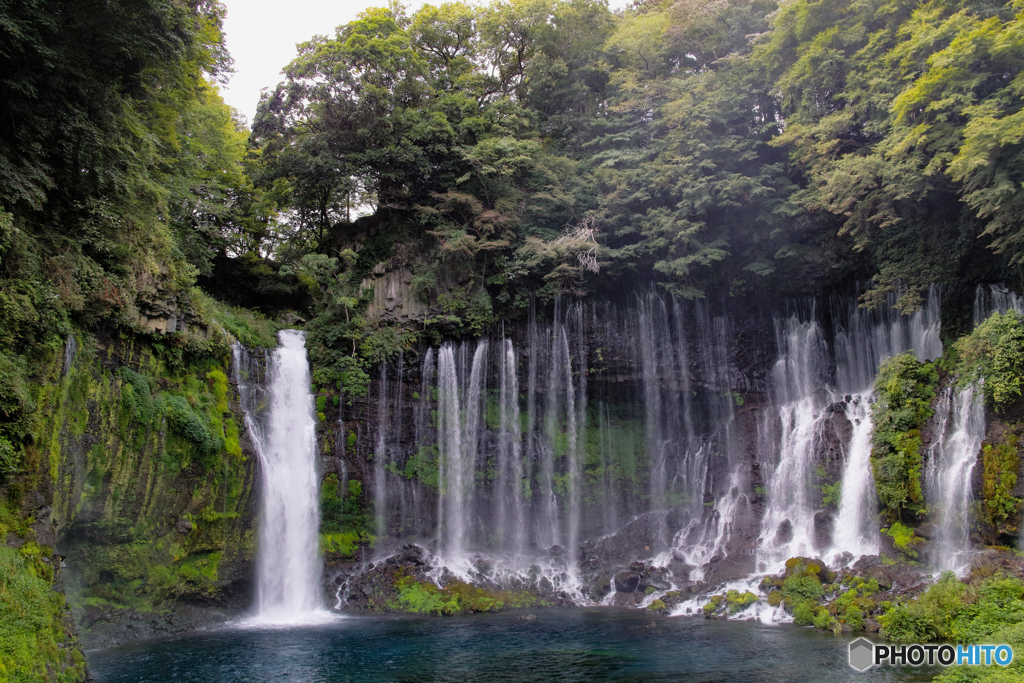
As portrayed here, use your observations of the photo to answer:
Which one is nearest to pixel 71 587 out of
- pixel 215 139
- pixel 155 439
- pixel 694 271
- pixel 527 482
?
pixel 155 439

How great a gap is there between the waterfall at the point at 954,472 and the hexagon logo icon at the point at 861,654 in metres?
4.05

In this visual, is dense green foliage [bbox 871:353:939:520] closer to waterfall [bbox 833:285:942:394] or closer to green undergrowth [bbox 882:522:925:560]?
green undergrowth [bbox 882:522:925:560]

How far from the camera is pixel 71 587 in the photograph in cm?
1509

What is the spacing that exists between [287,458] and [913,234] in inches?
845

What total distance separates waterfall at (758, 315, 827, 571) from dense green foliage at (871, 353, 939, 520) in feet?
8.67

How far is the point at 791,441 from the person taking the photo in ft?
71.3

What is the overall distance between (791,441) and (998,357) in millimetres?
7251

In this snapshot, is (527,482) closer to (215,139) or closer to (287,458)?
(287,458)

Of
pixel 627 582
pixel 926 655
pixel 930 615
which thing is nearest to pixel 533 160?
pixel 627 582

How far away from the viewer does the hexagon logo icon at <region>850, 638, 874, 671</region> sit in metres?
12.0

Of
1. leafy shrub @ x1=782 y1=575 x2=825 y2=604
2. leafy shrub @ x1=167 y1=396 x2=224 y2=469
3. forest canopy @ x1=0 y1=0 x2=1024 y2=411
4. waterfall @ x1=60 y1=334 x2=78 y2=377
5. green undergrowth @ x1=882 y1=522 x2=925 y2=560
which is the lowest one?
leafy shrub @ x1=782 y1=575 x2=825 y2=604

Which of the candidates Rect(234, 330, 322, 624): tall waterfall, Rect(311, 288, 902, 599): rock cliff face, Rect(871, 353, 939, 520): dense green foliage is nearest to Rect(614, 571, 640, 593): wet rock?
Rect(311, 288, 902, 599): rock cliff face

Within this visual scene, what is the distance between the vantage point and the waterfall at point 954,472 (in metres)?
15.9

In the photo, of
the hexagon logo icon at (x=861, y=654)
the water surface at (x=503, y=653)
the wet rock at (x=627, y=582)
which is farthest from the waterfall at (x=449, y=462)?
the hexagon logo icon at (x=861, y=654)
